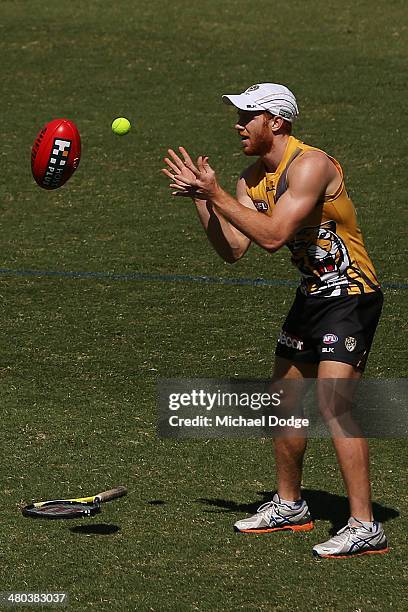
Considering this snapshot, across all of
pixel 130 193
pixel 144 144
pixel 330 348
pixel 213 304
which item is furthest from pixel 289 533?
pixel 144 144

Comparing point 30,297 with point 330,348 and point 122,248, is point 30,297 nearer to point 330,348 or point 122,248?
point 122,248

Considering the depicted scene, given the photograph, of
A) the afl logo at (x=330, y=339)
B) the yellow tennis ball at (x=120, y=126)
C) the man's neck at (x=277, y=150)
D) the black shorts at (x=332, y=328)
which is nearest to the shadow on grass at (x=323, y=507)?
the black shorts at (x=332, y=328)

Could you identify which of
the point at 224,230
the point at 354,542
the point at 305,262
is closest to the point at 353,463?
the point at 354,542

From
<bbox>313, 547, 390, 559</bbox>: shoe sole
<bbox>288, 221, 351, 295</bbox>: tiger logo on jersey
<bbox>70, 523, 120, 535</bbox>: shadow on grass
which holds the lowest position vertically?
<bbox>313, 547, 390, 559</bbox>: shoe sole

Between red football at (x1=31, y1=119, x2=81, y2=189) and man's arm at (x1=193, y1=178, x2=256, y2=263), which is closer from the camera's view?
man's arm at (x1=193, y1=178, x2=256, y2=263)

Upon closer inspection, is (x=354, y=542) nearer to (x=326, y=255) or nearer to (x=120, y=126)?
(x=326, y=255)

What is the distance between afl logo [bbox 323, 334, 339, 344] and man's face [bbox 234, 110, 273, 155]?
115 centimetres

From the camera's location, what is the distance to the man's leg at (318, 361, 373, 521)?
7.74m

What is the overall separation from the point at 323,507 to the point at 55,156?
3392 millimetres

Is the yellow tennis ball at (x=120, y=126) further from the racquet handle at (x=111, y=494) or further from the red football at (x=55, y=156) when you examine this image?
the racquet handle at (x=111, y=494)

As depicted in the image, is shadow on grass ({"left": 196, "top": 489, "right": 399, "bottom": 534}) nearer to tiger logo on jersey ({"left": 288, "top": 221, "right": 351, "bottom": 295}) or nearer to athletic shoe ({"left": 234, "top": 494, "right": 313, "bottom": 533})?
athletic shoe ({"left": 234, "top": 494, "right": 313, "bottom": 533})

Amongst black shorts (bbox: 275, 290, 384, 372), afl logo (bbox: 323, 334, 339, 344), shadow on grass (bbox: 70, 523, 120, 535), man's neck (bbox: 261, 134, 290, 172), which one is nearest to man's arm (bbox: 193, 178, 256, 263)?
man's neck (bbox: 261, 134, 290, 172)

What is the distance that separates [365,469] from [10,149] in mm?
10518

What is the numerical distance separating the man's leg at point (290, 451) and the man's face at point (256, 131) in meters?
1.26
